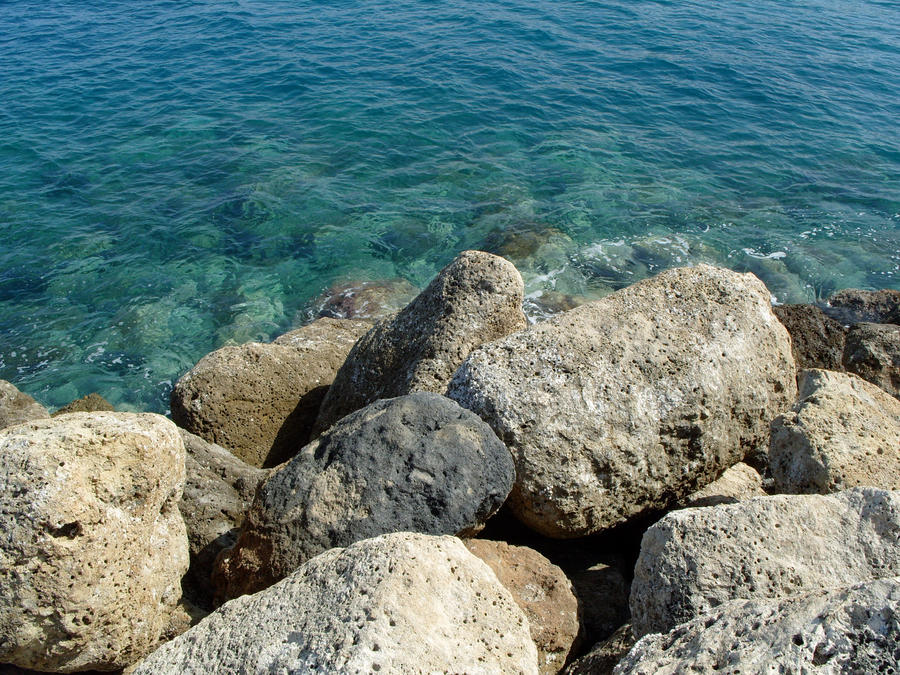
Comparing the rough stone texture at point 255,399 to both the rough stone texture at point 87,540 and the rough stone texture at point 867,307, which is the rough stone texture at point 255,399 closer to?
the rough stone texture at point 87,540

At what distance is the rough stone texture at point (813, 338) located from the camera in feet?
24.7

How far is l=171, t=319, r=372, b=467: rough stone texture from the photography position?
681cm

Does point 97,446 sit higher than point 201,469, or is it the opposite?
point 97,446

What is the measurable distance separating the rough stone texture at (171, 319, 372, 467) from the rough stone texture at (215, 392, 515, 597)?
96.5 inches

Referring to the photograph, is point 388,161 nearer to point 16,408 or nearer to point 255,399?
point 255,399

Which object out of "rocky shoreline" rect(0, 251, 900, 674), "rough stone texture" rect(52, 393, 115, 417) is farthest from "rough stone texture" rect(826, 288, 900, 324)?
"rough stone texture" rect(52, 393, 115, 417)

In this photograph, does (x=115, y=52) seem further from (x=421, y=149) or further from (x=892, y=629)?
(x=892, y=629)

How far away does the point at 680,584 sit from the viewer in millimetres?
3627

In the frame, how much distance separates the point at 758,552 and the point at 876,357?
506cm

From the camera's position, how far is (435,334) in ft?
19.3

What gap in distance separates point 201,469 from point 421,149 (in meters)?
12.3

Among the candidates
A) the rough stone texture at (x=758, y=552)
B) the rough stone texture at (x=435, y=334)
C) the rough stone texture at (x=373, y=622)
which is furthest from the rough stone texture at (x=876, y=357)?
the rough stone texture at (x=373, y=622)

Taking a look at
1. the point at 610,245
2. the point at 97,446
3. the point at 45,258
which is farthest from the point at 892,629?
the point at 45,258

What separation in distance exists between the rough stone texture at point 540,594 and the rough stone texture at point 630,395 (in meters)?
0.35
